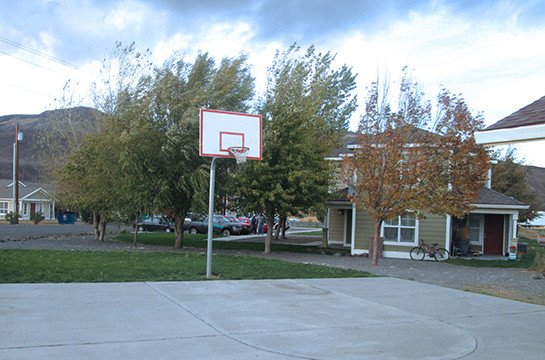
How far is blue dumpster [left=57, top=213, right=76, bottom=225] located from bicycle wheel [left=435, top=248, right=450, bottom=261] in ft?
128

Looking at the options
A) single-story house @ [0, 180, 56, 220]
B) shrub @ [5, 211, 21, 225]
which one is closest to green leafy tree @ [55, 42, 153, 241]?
shrub @ [5, 211, 21, 225]

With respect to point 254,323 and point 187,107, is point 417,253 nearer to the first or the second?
point 187,107

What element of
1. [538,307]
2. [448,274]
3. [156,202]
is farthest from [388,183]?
[156,202]

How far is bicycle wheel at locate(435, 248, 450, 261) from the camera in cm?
1972

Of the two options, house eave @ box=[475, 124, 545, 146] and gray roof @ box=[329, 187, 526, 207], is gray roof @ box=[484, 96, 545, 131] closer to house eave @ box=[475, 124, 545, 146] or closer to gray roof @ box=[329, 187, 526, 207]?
house eave @ box=[475, 124, 545, 146]

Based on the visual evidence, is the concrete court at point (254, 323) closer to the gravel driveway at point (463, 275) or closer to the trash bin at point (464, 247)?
the gravel driveway at point (463, 275)

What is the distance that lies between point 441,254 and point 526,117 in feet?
48.0

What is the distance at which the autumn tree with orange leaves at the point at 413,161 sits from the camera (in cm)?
1585

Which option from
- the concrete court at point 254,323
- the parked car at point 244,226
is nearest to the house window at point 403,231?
the concrete court at point 254,323

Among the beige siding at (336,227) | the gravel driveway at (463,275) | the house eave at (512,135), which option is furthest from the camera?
the beige siding at (336,227)

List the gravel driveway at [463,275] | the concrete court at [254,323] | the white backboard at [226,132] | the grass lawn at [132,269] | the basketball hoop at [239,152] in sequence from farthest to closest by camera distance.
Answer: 1. the basketball hoop at [239,152]
2. the white backboard at [226,132]
3. the gravel driveway at [463,275]
4. the grass lawn at [132,269]
5. the concrete court at [254,323]

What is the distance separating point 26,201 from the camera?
54.7m

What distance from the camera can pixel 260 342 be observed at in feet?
20.2

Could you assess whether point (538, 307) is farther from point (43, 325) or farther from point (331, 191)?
point (331, 191)
